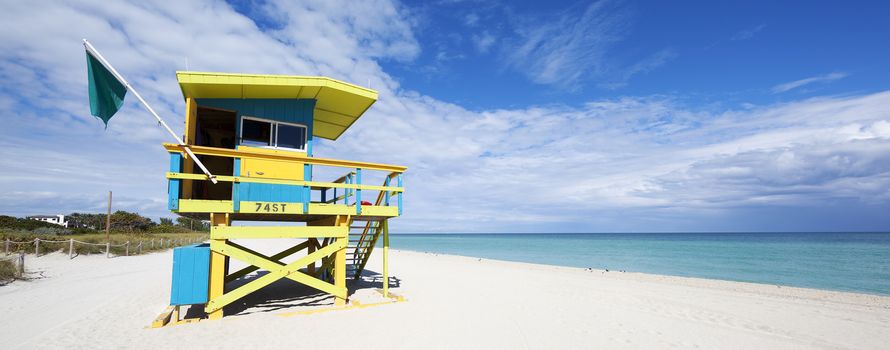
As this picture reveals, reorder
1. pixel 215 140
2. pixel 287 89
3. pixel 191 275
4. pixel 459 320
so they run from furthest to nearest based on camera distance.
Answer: pixel 215 140 < pixel 287 89 < pixel 459 320 < pixel 191 275

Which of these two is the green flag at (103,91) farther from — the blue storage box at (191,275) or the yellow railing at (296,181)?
the blue storage box at (191,275)

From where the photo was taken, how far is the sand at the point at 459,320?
6.84 m

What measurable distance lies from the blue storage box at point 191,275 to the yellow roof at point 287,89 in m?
3.44

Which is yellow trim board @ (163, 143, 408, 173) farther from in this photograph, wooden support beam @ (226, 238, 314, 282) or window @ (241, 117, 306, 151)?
wooden support beam @ (226, 238, 314, 282)

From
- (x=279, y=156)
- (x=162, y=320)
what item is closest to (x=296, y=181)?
(x=279, y=156)

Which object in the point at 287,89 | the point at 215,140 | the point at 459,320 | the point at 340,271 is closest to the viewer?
the point at 459,320

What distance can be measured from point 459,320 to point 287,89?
21.0 ft

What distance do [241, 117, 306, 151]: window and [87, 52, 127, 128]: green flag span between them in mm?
2447

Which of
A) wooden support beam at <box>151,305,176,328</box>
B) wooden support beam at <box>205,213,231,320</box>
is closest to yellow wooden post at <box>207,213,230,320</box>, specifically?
wooden support beam at <box>205,213,231,320</box>

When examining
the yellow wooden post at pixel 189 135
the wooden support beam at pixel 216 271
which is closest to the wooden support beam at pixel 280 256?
the wooden support beam at pixel 216 271

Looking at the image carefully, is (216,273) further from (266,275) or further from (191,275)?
(266,275)

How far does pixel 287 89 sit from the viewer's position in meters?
9.47

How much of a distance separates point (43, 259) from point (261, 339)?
2104 cm

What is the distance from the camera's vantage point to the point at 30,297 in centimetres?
1054
